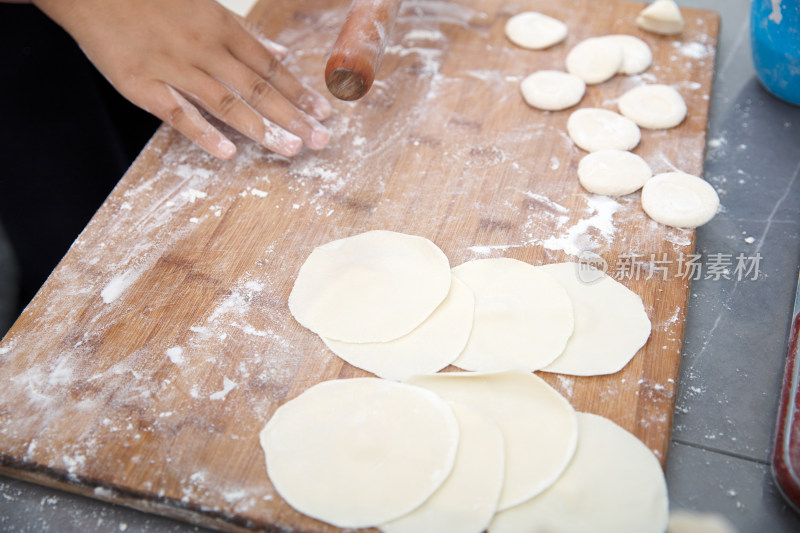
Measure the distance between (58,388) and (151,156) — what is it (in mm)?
691

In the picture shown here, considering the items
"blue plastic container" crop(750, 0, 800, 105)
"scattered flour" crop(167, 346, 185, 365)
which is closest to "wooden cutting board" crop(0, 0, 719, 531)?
"scattered flour" crop(167, 346, 185, 365)

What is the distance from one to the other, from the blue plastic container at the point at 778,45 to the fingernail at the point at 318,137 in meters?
1.22

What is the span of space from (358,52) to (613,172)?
68cm

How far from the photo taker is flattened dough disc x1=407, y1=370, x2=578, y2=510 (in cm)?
110

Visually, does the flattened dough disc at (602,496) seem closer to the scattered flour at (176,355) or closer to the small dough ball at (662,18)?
the scattered flour at (176,355)

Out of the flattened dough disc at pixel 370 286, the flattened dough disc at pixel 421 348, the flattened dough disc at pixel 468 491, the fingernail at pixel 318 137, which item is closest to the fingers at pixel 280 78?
the fingernail at pixel 318 137

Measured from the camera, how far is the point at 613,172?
1568 mm

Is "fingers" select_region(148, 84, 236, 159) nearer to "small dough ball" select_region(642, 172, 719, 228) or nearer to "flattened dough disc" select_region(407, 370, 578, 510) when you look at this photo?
"flattened dough disc" select_region(407, 370, 578, 510)

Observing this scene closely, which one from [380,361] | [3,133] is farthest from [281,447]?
[3,133]

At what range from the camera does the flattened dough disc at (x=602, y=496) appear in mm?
1063

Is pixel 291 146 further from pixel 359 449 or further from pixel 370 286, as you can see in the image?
pixel 359 449

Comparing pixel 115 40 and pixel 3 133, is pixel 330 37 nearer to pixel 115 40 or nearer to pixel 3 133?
pixel 115 40

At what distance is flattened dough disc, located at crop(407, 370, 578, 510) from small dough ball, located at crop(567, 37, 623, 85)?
1.06m

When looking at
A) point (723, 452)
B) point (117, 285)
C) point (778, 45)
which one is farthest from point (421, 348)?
point (778, 45)
